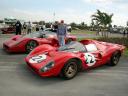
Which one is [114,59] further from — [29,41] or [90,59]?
[29,41]

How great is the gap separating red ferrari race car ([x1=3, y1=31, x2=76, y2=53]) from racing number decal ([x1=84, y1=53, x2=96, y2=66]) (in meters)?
4.00

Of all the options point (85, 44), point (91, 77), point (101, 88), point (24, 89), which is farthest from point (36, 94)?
point (85, 44)

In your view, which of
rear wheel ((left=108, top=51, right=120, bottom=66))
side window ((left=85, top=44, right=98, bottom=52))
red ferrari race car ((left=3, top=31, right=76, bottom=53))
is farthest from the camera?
red ferrari race car ((left=3, top=31, right=76, bottom=53))

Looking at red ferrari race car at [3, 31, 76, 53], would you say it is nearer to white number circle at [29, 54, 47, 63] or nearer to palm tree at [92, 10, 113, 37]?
white number circle at [29, 54, 47, 63]

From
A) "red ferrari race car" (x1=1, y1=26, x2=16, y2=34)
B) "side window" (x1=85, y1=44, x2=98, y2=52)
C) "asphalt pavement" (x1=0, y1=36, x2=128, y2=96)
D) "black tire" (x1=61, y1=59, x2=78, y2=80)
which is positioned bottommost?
"asphalt pavement" (x1=0, y1=36, x2=128, y2=96)

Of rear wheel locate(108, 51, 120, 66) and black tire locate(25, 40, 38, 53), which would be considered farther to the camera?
black tire locate(25, 40, 38, 53)

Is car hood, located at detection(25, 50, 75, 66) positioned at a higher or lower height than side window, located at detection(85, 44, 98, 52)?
lower

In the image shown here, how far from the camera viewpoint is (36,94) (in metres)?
5.80

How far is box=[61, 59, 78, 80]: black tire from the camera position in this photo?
271 inches

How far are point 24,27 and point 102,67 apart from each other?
22083 millimetres

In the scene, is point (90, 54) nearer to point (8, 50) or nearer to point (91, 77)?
point (91, 77)

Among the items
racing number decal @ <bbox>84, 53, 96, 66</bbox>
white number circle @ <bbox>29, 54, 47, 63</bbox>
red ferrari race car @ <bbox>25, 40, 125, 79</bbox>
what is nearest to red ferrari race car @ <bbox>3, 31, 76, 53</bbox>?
red ferrari race car @ <bbox>25, 40, 125, 79</bbox>

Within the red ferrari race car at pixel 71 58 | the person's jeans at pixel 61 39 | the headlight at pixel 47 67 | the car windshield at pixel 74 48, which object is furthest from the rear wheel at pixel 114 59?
the person's jeans at pixel 61 39

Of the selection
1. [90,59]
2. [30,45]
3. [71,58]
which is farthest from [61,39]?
[71,58]
